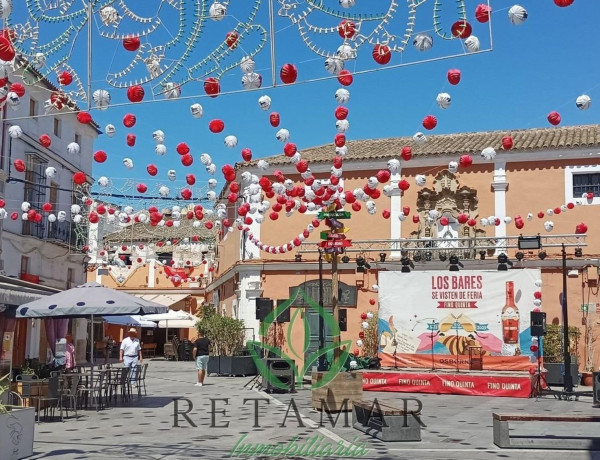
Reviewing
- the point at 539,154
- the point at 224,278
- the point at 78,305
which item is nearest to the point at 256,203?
the point at 78,305

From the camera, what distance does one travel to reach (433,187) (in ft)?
88.4

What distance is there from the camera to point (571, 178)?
25.5 meters

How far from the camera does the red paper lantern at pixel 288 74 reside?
8945mm

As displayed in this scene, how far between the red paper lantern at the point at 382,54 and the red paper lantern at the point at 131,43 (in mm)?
2941

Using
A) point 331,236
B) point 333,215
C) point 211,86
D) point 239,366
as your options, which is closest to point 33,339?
point 239,366

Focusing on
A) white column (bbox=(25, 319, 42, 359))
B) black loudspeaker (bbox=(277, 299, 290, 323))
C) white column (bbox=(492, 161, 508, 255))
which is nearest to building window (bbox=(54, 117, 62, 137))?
white column (bbox=(25, 319, 42, 359))

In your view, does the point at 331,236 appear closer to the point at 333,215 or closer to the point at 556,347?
the point at 333,215

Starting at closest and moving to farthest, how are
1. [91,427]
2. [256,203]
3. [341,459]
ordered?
[341,459]
[91,427]
[256,203]

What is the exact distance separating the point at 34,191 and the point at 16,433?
765 inches

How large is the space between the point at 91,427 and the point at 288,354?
593 inches

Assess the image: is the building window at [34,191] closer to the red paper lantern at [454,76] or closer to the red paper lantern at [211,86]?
the red paper lantern at [211,86]

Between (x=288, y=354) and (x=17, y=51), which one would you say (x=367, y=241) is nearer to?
(x=288, y=354)

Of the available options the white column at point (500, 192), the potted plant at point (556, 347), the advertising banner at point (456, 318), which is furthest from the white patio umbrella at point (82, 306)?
the white column at point (500, 192)

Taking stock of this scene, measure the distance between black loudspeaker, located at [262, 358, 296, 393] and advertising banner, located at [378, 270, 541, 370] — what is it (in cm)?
363
